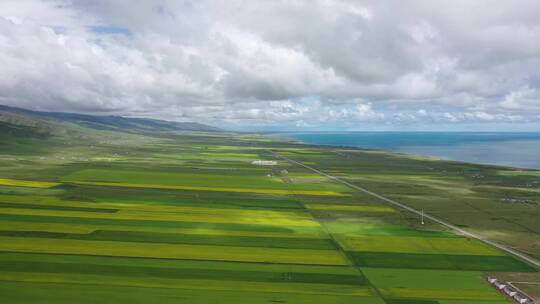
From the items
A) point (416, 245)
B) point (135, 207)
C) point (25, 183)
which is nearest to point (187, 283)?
point (416, 245)

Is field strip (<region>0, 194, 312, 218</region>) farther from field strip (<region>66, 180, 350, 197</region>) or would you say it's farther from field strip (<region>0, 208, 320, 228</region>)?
field strip (<region>66, 180, 350, 197</region>)

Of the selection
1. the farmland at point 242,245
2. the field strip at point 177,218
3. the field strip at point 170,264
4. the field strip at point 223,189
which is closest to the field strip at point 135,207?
the farmland at point 242,245

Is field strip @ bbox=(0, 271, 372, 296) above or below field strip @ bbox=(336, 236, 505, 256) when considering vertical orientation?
below

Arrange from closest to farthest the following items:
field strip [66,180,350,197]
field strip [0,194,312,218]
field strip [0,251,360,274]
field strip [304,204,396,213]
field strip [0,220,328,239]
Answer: field strip [0,251,360,274], field strip [0,220,328,239], field strip [0,194,312,218], field strip [304,204,396,213], field strip [66,180,350,197]

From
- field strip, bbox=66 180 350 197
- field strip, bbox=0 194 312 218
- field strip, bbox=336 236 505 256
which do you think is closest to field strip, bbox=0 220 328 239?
field strip, bbox=336 236 505 256

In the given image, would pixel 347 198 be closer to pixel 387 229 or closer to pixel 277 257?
pixel 387 229

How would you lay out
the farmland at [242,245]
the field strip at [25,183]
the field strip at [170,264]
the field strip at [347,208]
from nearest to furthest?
the farmland at [242,245]
the field strip at [170,264]
the field strip at [347,208]
the field strip at [25,183]

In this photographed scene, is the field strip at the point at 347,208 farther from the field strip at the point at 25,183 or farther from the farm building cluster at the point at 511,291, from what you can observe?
the field strip at the point at 25,183
